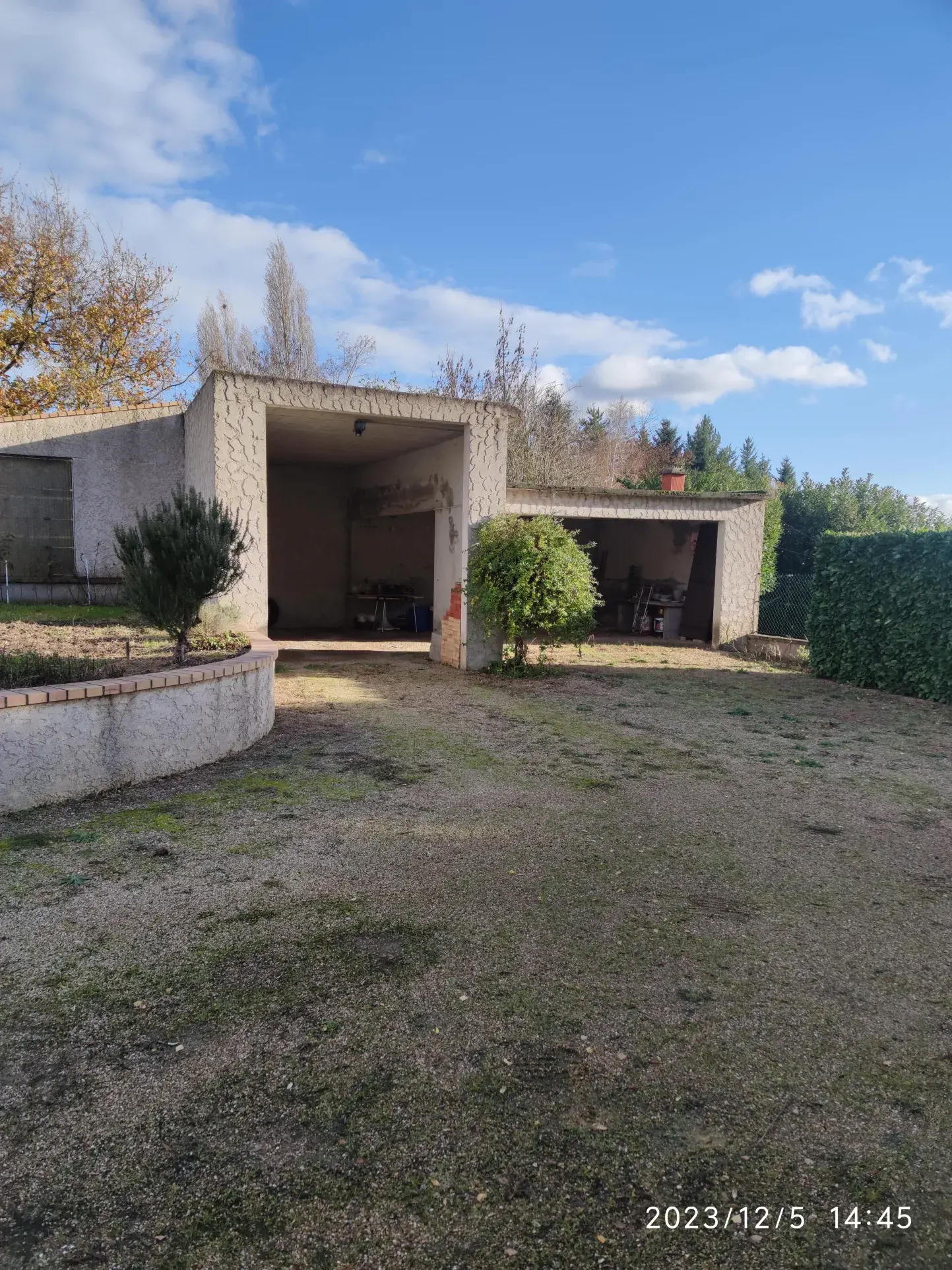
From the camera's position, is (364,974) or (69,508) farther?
(69,508)

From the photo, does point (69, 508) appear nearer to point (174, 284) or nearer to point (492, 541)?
point (492, 541)

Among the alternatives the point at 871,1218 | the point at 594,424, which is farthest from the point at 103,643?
the point at 594,424

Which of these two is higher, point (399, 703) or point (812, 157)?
point (812, 157)

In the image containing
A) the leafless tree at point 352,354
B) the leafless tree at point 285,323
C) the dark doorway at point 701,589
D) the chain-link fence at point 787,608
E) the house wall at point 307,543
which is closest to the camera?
the house wall at point 307,543

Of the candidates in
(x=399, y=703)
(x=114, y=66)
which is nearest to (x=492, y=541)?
(x=399, y=703)

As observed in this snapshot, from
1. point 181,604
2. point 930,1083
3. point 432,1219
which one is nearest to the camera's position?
point 432,1219

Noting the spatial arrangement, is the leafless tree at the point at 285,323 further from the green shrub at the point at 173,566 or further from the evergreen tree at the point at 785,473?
the evergreen tree at the point at 785,473

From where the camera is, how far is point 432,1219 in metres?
1.68

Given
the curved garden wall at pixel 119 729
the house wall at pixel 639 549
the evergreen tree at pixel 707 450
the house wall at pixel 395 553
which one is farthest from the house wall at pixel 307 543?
the evergreen tree at pixel 707 450

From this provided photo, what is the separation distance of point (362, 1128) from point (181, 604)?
16.2ft

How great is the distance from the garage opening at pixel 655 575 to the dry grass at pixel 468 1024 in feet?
37.8

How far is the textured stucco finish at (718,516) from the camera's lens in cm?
1251

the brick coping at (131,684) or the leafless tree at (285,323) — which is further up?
the leafless tree at (285,323)

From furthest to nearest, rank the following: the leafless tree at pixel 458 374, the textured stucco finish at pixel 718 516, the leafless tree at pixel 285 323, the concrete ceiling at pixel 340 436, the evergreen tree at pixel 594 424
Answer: the evergreen tree at pixel 594 424 < the leafless tree at pixel 285 323 < the leafless tree at pixel 458 374 < the textured stucco finish at pixel 718 516 < the concrete ceiling at pixel 340 436
